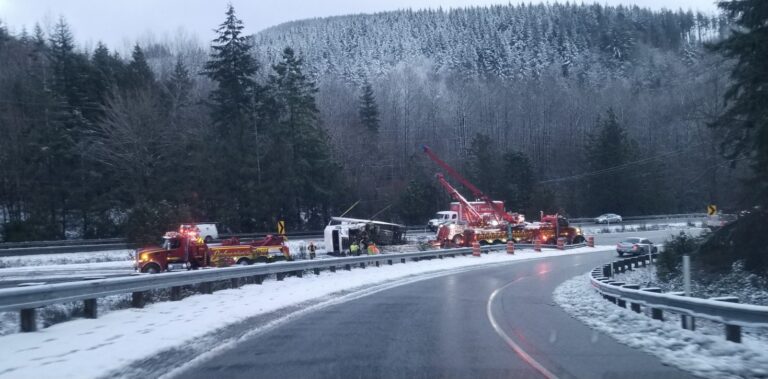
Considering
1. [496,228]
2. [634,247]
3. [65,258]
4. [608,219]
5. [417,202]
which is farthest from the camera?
[608,219]

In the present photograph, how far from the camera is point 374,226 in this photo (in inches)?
2053

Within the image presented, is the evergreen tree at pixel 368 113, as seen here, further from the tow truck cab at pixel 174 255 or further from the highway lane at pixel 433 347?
the highway lane at pixel 433 347

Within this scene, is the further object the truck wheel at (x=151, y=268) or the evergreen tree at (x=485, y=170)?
the evergreen tree at (x=485, y=170)

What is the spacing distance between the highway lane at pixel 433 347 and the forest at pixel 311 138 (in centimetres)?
2081

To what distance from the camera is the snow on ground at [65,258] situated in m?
41.2

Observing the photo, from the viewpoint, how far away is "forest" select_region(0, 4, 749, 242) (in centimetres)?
5862

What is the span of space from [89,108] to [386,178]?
37391 mm

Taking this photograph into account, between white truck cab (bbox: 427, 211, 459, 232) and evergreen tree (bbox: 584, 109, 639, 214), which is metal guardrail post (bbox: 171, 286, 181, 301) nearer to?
white truck cab (bbox: 427, 211, 459, 232)

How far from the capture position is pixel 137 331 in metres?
11.9

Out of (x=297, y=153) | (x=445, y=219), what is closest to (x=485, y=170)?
(x=445, y=219)

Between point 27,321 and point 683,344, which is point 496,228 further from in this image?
point 27,321

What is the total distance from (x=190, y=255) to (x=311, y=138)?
39.4 metres

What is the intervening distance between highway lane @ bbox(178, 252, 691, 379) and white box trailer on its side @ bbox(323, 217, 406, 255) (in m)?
28.5

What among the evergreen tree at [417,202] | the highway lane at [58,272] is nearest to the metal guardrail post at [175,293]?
the highway lane at [58,272]
